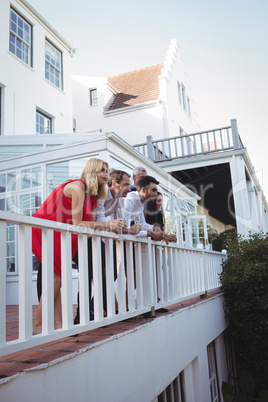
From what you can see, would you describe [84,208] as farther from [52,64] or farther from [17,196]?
[52,64]

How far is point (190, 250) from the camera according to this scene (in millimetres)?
4555

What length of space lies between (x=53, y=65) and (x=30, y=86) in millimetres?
1804

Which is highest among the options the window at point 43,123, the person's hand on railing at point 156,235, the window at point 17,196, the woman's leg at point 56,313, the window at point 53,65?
the window at point 53,65

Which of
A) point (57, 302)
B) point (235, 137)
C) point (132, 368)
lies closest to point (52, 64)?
point (235, 137)

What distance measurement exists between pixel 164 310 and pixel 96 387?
1624 mm

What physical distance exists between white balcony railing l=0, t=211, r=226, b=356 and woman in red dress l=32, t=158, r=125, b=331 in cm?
13

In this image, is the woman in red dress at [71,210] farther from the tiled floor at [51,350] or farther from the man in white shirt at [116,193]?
the man in white shirt at [116,193]

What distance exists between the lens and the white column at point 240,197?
32.9 ft

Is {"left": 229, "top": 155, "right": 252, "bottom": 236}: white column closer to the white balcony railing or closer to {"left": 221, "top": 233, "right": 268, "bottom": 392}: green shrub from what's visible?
{"left": 221, "top": 233, "right": 268, "bottom": 392}: green shrub

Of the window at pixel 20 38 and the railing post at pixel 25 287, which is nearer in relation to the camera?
the railing post at pixel 25 287

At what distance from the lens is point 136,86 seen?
18094 millimetres

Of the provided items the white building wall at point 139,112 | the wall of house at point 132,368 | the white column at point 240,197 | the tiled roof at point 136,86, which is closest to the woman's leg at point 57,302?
the wall of house at point 132,368

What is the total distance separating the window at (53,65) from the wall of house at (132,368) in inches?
400

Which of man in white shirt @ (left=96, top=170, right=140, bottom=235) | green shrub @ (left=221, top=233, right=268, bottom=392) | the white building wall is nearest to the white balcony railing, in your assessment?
man in white shirt @ (left=96, top=170, right=140, bottom=235)
